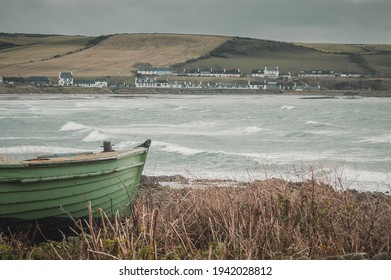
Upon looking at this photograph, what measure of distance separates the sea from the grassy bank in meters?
4.25

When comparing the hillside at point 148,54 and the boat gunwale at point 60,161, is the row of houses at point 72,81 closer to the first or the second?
A: the hillside at point 148,54

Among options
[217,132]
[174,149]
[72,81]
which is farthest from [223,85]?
[72,81]

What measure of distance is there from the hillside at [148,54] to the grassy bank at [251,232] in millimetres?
3075

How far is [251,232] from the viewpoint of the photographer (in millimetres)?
3787

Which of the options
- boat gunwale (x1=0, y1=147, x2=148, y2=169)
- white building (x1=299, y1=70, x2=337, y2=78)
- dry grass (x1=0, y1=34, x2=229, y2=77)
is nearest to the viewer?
boat gunwale (x1=0, y1=147, x2=148, y2=169)

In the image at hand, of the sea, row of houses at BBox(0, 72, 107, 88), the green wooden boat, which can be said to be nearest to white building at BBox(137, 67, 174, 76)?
the sea

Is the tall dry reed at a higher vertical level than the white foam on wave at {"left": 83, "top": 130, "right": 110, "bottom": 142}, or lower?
higher

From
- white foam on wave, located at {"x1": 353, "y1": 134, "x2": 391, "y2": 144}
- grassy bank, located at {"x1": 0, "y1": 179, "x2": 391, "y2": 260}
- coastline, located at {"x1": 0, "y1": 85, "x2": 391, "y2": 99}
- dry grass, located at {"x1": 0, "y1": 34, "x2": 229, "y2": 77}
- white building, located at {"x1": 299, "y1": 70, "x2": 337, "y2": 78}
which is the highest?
dry grass, located at {"x1": 0, "y1": 34, "x2": 229, "y2": 77}

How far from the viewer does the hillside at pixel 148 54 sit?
7.15m

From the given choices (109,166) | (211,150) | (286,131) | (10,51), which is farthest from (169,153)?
(109,166)

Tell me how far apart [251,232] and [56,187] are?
1.99 metres

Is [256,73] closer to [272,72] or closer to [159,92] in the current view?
[272,72]

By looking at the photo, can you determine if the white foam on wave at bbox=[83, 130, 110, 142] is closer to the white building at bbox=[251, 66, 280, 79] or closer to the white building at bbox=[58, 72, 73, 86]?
the white building at bbox=[58, 72, 73, 86]

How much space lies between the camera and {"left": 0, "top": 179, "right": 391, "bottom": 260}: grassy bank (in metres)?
3.58
